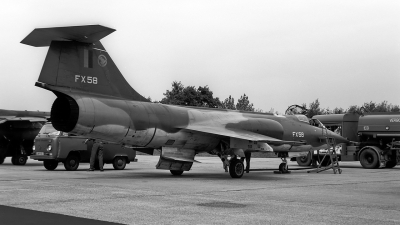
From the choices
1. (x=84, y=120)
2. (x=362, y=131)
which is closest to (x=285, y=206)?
(x=84, y=120)

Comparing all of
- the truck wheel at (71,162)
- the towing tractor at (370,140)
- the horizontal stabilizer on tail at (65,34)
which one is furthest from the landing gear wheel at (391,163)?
the horizontal stabilizer on tail at (65,34)

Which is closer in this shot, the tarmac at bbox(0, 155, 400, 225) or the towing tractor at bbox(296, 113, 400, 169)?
the tarmac at bbox(0, 155, 400, 225)

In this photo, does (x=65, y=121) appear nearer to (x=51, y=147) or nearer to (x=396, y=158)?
(x=51, y=147)

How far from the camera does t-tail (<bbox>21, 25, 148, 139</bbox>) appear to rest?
1314 cm

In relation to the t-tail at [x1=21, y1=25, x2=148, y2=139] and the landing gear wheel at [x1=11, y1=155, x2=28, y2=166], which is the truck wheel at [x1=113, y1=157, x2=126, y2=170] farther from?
the landing gear wheel at [x1=11, y1=155, x2=28, y2=166]

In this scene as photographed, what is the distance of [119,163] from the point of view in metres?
20.8

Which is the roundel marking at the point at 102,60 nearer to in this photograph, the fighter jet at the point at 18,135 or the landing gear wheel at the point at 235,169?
the landing gear wheel at the point at 235,169

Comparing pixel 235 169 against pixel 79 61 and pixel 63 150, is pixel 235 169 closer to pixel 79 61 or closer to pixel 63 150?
pixel 79 61

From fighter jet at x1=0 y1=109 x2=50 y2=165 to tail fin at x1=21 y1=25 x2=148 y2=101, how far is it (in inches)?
396

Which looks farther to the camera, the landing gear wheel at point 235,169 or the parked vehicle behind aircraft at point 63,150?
the parked vehicle behind aircraft at point 63,150

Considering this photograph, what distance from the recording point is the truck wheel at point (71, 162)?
19.4 metres

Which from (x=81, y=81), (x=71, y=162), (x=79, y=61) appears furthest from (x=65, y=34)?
(x=71, y=162)

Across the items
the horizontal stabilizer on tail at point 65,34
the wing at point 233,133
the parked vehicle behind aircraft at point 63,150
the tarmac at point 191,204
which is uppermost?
the horizontal stabilizer on tail at point 65,34

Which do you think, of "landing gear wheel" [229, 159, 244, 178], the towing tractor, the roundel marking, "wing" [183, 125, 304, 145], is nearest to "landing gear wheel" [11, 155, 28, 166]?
"wing" [183, 125, 304, 145]
